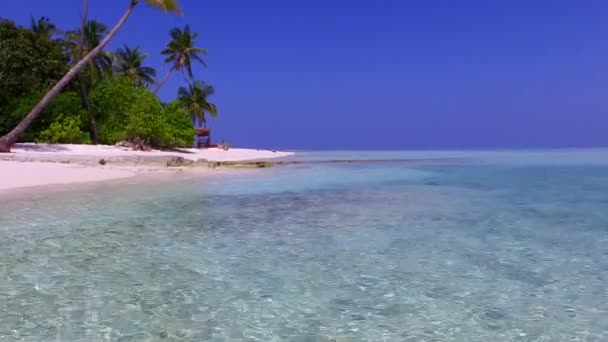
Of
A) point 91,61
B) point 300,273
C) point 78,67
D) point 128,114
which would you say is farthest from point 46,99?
point 300,273

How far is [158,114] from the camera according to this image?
1382 inches

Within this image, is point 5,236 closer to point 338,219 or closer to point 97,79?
point 338,219

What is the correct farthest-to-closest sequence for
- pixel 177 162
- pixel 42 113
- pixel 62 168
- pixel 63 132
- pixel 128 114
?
pixel 128 114, pixel 42 113, pixel 63 132, pixel 177 162, pixel 62 168

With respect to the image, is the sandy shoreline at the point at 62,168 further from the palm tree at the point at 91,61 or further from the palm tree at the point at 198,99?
the palm tree at the point at 198,99

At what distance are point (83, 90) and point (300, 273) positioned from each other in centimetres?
3144

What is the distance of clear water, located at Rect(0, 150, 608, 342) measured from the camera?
3.45 m

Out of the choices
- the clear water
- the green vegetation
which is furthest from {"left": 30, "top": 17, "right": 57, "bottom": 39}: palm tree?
the clear water

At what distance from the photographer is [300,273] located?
195 inches

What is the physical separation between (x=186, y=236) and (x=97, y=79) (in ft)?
115

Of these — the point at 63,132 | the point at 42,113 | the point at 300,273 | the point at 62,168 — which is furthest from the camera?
the point at 42,113

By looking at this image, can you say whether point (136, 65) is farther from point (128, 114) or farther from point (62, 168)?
point (62, 168)

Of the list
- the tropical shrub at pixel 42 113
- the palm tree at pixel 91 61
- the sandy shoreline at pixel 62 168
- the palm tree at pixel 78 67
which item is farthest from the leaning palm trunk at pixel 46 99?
the palm tree at pixel 91 61

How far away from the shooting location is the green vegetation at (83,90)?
24.8m

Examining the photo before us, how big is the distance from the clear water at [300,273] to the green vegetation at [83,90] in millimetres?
17723
